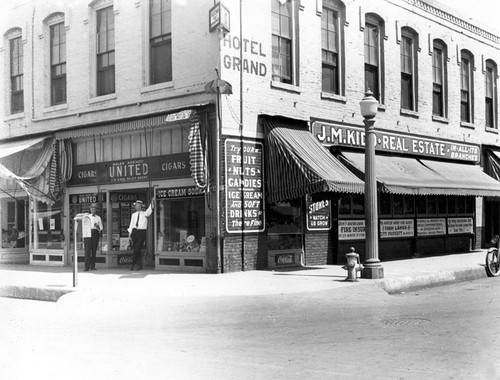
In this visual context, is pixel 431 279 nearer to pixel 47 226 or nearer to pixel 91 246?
pixel 91 246

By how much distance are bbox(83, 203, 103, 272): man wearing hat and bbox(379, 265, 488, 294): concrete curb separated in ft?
25.2

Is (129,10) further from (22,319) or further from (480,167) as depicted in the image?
(480,167)

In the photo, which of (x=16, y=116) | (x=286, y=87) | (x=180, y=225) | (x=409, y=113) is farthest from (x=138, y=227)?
(x=409, y=113)

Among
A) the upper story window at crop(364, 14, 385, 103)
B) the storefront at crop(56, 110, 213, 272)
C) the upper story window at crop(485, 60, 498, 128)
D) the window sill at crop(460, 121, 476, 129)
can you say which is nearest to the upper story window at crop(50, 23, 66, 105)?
the storefront at crop(56, 110, 213, 272)

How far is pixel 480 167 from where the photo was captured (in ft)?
75.5

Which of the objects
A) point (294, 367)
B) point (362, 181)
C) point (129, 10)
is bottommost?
point (294, 367)

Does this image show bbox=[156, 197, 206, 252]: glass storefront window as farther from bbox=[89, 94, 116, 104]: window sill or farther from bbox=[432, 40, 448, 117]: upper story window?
bbox=[432, 40, 448, 117]: upper story window

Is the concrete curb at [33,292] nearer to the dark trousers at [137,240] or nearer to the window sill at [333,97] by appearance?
the dark trousers at [137,240]

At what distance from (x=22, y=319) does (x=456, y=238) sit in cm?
1647

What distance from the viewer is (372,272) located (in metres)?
12.8

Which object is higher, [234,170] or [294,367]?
[234,170]

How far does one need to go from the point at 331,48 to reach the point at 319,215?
16.0ft

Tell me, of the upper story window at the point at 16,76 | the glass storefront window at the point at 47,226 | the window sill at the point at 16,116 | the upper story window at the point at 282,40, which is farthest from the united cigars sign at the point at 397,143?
the upper story window at the point at 16,76

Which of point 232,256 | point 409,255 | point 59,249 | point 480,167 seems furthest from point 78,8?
point 480,167
